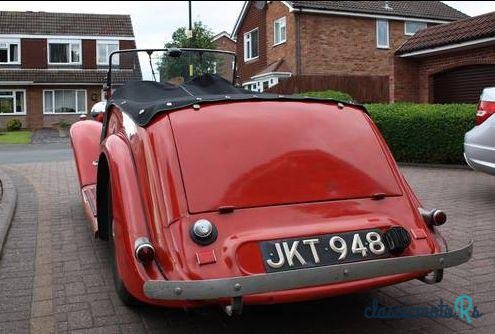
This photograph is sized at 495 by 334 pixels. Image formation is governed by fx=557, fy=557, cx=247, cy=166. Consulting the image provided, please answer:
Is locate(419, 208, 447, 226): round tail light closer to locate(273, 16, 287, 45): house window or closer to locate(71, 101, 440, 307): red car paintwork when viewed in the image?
locate(71, 101, 440, 307): red car paintwork

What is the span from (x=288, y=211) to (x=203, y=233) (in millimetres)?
525

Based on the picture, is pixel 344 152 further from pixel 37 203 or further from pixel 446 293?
pixel 37 203

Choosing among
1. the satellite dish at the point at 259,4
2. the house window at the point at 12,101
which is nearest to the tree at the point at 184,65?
the satellite dish at the point at 259,4

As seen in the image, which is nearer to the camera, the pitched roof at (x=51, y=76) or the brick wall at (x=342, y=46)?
the brick wall at (x=342, y=46)

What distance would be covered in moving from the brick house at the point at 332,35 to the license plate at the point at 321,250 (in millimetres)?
21865

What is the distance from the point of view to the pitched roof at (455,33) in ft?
49.3

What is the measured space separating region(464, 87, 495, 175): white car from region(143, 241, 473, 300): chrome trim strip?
3963 mm

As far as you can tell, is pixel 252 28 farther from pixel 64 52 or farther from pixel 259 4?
pixel 64 52

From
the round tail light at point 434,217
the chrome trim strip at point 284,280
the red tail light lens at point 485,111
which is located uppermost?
the red tail light lens at point 485,111

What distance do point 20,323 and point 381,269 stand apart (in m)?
2.21

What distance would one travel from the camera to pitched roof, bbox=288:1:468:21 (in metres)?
25.4

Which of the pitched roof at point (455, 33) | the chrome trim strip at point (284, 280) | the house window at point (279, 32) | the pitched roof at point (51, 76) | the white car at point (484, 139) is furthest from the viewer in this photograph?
the pitched roof at point (51, 76)

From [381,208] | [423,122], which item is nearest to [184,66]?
[381,208]

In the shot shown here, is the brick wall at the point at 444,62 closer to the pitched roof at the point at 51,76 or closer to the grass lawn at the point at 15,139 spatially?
the grass lawn at the point at 15,139
